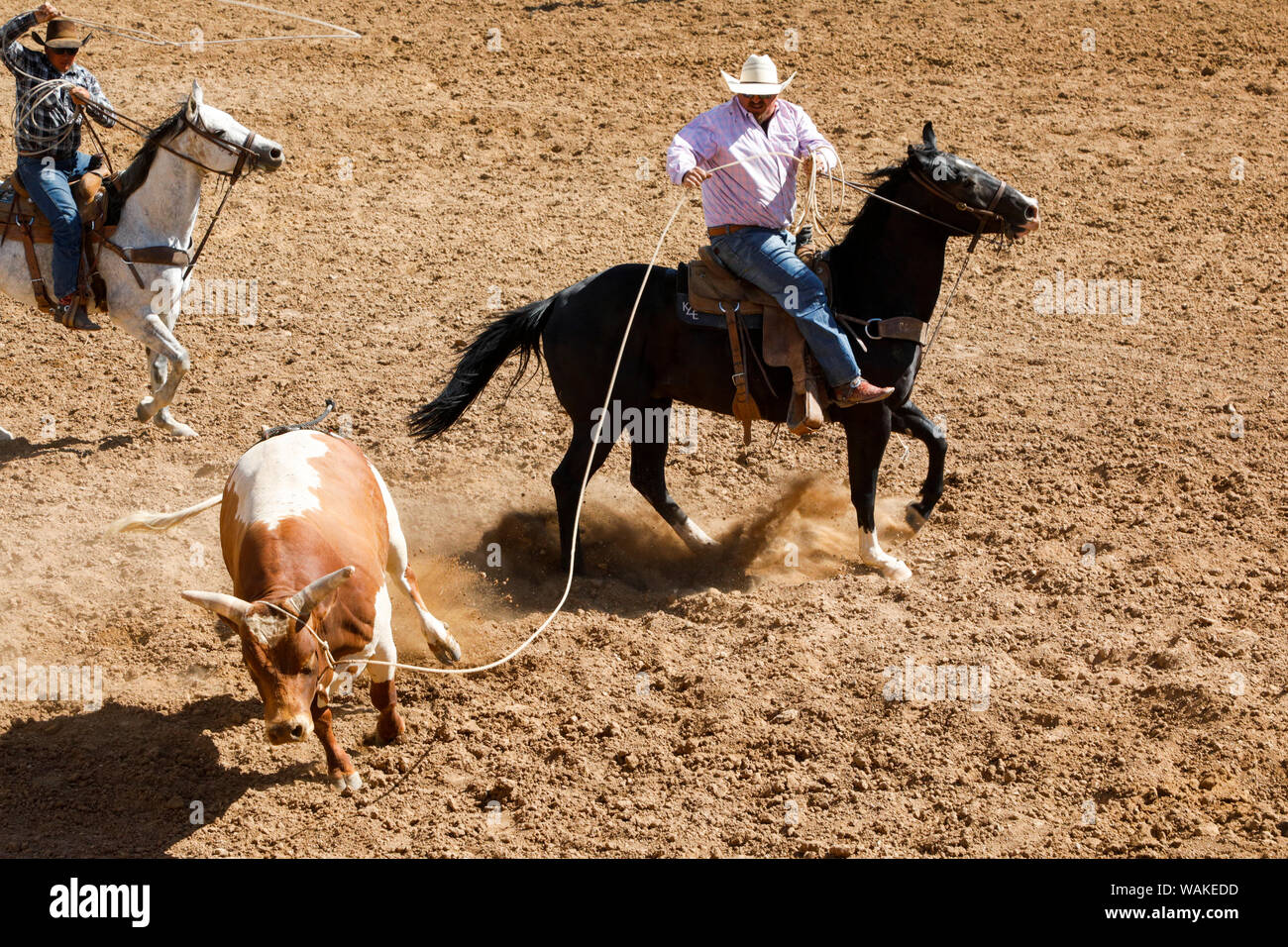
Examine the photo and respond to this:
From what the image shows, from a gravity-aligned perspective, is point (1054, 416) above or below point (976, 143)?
below

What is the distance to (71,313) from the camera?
335 inches

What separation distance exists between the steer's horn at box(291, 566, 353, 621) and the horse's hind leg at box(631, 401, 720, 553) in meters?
2.89

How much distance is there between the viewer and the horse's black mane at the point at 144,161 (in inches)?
324

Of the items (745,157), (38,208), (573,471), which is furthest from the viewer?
(38,208)

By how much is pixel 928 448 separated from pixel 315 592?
4.13 m

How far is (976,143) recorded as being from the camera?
12195mm

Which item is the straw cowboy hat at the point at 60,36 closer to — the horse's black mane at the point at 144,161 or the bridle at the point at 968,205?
the horse's black mane at the point at 144,161

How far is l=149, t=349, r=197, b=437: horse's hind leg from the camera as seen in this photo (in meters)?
8.52

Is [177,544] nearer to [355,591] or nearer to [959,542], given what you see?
[355,591]

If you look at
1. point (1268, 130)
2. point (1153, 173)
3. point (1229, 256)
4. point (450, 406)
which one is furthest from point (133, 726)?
point (1268, 130)

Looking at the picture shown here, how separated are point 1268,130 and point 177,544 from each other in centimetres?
1105

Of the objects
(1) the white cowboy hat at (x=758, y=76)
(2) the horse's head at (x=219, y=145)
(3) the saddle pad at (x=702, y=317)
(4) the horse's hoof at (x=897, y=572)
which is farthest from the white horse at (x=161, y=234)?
(4) the horse's hoof at (x=897, y=572)

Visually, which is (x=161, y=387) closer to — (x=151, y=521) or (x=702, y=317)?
(x=151, y=521)

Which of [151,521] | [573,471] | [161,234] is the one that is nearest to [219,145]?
[161,234]
